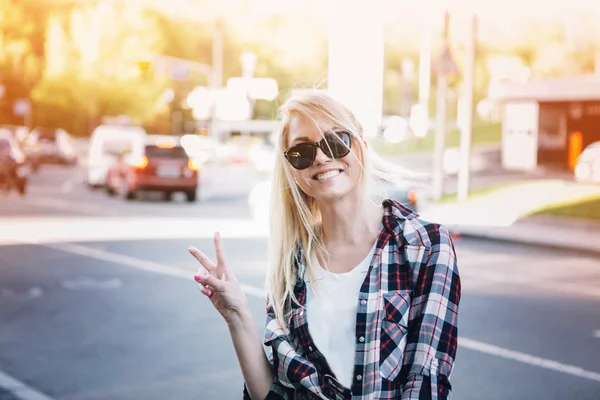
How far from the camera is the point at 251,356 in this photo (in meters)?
2.69

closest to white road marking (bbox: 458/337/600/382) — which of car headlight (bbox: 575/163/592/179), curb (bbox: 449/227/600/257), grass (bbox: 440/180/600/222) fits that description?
curb (bbox: 449/227/600/257)

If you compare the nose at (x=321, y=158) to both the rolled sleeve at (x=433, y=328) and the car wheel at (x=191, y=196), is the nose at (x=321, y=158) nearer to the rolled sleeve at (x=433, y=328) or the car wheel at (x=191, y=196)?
the rolled sleeve at (x=433, y=328)

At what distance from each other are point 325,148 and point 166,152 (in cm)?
2243

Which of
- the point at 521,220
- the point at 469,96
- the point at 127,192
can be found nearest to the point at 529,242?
the point at 521,220

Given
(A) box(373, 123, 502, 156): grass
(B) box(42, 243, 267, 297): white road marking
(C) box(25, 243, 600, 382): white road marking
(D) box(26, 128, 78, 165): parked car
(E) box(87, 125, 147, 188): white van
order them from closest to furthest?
(C) box(25, 243, 600, 382): white road marking < (B) box(42, 243, 267, 297): white road marking < (E) box(87, 125, 147, 188): white van < (D) box(26, 128, 78, 165): parked car < (A) box(373, 123, 502, 156): grass

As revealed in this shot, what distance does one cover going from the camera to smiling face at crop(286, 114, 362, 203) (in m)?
2.62

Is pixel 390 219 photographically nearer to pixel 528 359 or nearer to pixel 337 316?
pixel 337 316

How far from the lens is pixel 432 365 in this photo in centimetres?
238

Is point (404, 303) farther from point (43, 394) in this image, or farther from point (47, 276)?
point (47, 276)

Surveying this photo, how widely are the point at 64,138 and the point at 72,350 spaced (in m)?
44.9

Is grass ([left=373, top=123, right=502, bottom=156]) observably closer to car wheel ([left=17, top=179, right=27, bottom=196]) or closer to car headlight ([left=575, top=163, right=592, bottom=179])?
car headlight ([left=575, top=163, right=592, bottom=179])

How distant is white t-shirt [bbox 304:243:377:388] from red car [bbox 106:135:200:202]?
2204 cm

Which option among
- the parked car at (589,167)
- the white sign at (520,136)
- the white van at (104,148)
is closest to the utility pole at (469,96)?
the white van at (104,148)

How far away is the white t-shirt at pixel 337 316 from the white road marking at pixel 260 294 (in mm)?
4568
